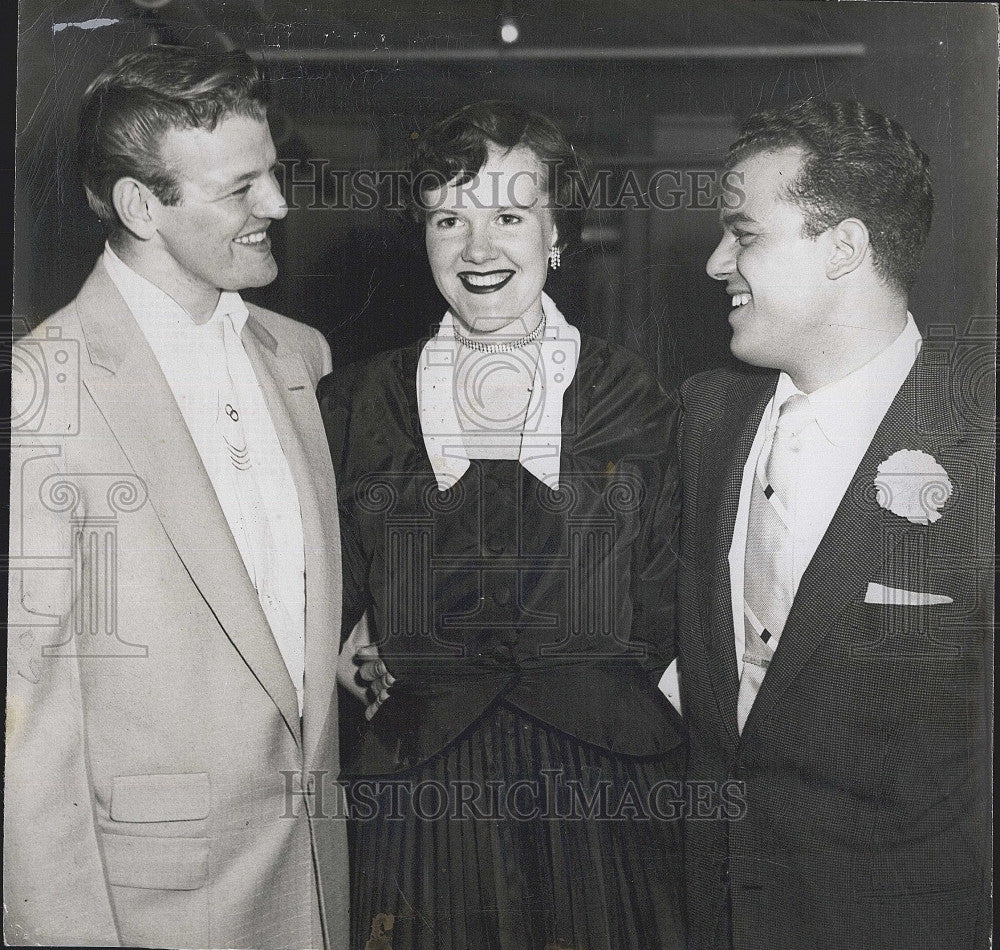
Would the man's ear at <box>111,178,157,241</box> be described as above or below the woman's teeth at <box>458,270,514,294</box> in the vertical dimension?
above

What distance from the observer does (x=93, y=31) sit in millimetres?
2232

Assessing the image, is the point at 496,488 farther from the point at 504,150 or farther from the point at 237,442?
the point at 504,150

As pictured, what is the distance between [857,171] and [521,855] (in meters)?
1.75

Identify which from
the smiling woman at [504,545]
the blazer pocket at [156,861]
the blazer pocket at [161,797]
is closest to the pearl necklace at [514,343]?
the smiling woman at [504,545]

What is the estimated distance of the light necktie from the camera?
216 centimetres

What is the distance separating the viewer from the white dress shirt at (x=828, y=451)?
85.3 inches

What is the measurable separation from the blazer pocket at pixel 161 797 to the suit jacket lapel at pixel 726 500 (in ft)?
3.92

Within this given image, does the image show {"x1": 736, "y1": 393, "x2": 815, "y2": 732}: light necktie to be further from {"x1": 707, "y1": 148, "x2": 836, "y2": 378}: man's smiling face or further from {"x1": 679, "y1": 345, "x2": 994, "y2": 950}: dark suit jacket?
{"x1": 707, "y1": 148, "x2": 836, "y2": 378}: man's smiling face

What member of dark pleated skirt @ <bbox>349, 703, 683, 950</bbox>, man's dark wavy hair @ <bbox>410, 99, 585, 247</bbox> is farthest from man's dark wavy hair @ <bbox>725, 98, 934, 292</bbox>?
dark pleated skirt @ <bbox>349, 703, 683, 950</bbox>

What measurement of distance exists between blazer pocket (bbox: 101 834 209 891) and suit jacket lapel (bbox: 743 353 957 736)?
1284mm

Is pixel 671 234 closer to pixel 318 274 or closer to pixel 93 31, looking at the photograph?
pixel 318 274

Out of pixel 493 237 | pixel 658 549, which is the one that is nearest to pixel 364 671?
pixel 658 549

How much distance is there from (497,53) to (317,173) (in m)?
0.51

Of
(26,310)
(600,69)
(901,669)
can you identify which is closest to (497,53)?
(600,69)
